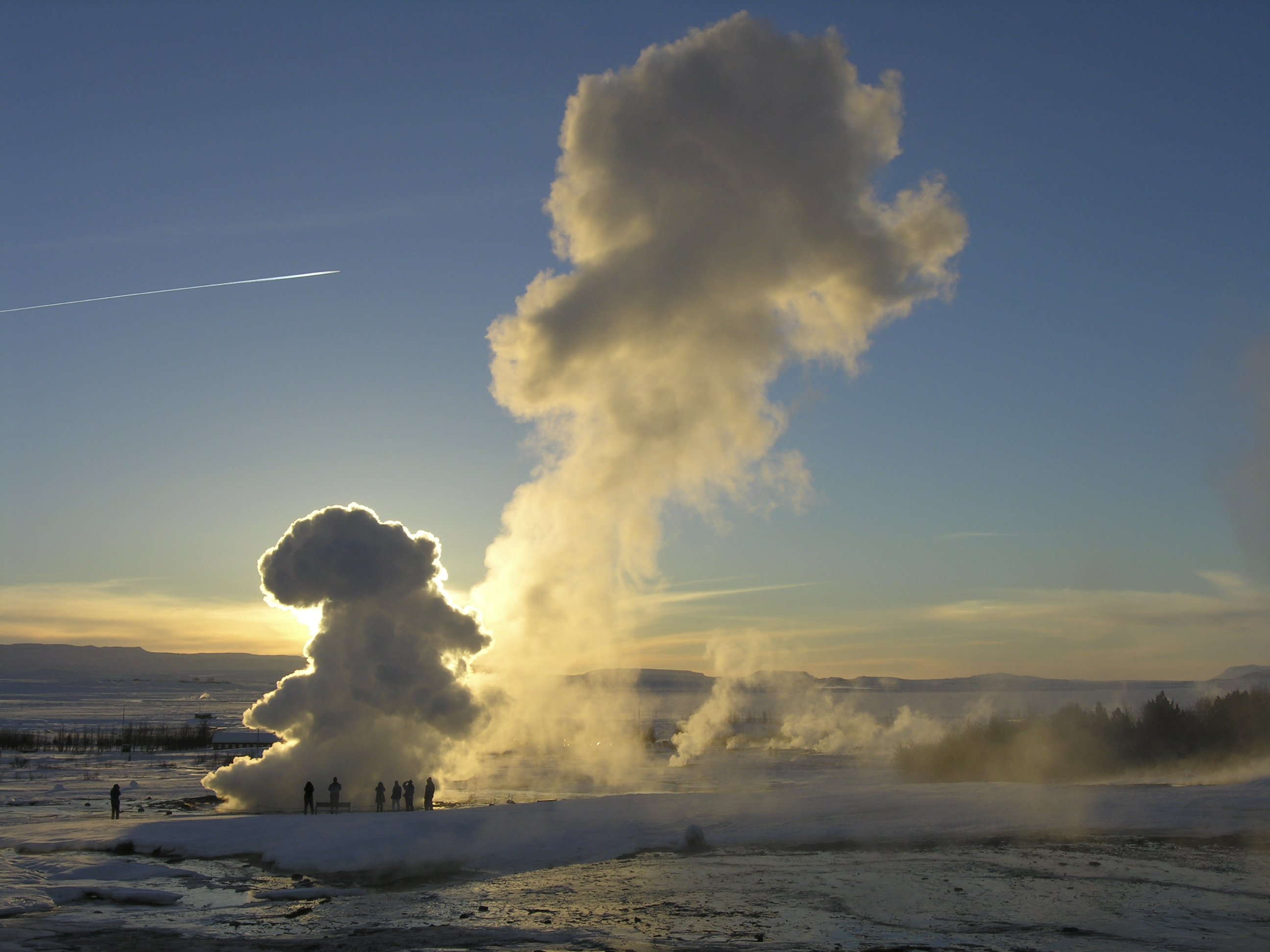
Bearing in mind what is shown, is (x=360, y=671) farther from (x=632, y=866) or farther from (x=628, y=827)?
(x=632, y=866)

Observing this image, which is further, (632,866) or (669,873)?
(632,866)

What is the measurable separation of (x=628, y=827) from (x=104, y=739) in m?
89.2

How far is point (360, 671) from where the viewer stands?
51938mm

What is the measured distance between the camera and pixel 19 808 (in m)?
49.4

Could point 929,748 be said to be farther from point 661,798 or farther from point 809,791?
point 661,798

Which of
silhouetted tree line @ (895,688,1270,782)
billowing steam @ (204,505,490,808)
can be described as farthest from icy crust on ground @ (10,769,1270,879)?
silhouetted tree line @ (895,688,1270,782)

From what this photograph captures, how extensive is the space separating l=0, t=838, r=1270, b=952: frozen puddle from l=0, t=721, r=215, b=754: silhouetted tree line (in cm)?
7012

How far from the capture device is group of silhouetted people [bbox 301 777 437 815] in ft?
149

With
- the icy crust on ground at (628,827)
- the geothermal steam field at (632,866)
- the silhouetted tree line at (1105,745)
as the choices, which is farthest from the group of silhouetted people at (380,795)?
the silhouetted tree line at (1105,745)

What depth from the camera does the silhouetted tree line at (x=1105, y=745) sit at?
231 ft

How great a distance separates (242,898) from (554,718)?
5845 cm

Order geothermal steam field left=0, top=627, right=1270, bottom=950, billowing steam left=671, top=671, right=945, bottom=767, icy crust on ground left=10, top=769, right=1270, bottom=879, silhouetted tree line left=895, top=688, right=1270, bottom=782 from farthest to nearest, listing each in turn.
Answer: billowing steam left=671, top=671, right=945, bottom=767
silhouetted tree line left=895, top=688, right=1270, bottom=782
icy crust on ground left=10, top=769, right=1270, bottom=879
geothermal steam field left=0, top=627, right=1270, bottom=950

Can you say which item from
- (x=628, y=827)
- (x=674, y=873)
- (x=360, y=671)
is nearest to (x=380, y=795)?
(x=360, y=671)

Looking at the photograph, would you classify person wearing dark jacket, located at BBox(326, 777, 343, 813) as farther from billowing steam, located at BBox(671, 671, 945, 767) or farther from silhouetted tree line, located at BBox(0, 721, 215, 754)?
silhouetted tree line, located at BBox(0, 721, 215, 754)
